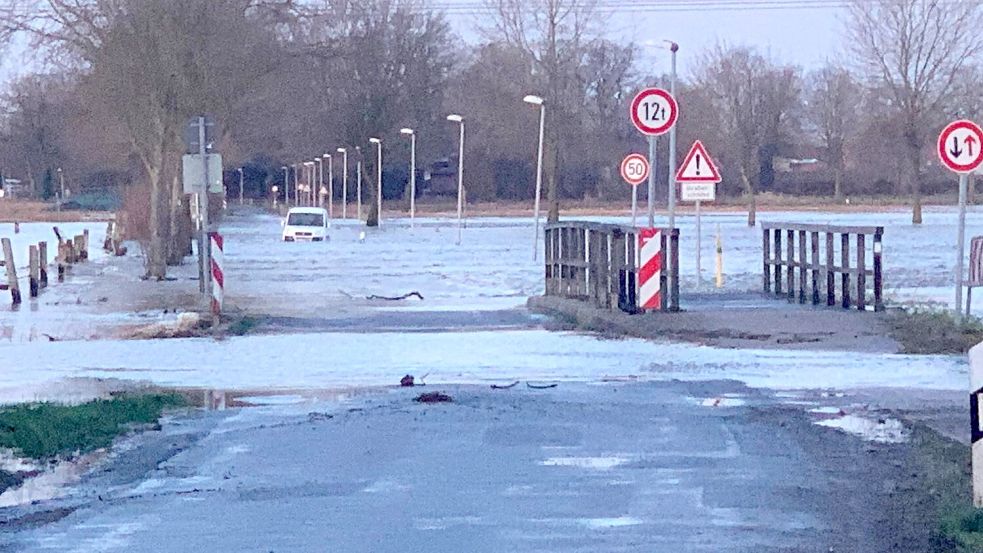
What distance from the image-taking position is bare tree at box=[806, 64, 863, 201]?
10338 cm

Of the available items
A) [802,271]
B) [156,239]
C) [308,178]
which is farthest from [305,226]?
[308,178]

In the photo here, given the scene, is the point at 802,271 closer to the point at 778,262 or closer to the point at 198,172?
the point at 778,262

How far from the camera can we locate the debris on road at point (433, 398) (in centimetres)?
1317

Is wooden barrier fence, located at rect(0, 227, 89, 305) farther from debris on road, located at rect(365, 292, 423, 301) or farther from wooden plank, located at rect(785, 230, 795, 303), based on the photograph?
wooden plank, located at rect(785, 230, 795, 303)

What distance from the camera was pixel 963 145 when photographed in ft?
72.9

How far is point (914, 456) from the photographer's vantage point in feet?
33.2

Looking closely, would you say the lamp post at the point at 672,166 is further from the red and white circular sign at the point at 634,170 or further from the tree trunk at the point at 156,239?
the tree trunk at the point at 156,239

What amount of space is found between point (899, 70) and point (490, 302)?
52313mm

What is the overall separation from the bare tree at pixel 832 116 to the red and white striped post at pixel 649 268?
82.6m

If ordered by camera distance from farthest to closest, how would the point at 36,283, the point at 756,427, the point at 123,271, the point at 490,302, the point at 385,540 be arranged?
the point at 123,271 < the point at 36,283 < the point at 490,302 < the point at 756,427 < the point at 385,540

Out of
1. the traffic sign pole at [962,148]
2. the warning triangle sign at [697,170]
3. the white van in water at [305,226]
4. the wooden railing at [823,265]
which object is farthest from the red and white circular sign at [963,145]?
the white van in water at [305,226]

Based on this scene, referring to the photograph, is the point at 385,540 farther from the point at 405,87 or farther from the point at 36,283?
the point at 405,87

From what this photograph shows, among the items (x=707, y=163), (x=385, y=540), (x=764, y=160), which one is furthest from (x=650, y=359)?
(x=764, y=160)

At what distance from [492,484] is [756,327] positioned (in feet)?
36.3
